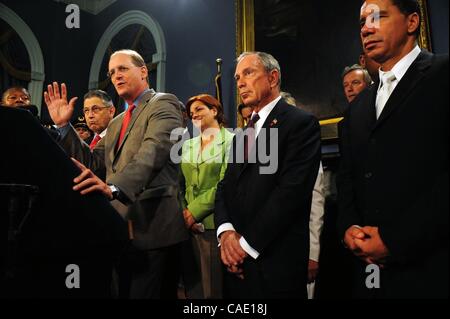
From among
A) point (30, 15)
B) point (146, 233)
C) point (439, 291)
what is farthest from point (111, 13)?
point (439, 291)

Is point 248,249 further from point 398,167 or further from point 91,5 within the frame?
point 91,5

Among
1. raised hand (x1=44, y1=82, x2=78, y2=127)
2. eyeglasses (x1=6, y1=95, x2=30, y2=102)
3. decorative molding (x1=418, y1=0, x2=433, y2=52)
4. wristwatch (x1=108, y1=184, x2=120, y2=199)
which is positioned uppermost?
decorative molding (x1=418, y1=0, x2=433, y2=52)

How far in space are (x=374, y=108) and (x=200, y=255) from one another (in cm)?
172

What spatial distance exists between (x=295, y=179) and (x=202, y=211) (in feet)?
3.82

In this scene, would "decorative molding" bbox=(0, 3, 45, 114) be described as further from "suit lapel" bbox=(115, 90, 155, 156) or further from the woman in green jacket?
"suit lapel" bbox=(115, 90, 155, 156)

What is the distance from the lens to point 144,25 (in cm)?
618

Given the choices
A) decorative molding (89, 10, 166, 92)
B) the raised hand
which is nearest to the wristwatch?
the raised hand

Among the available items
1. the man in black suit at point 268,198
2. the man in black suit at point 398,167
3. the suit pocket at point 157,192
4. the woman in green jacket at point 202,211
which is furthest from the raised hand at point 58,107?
the man in black suit at point 398,167

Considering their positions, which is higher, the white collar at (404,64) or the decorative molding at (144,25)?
the decorative molding at (144,25)

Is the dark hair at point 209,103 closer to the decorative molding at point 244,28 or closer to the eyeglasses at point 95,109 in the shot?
the eyeglasses at point 95,109

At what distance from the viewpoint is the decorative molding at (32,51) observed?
21.5ft

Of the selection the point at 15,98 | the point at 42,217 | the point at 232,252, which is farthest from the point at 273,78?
the point at 15,98

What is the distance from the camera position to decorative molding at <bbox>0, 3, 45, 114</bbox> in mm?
6566

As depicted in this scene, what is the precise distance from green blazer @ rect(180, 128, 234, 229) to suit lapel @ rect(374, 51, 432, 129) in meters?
1.52
